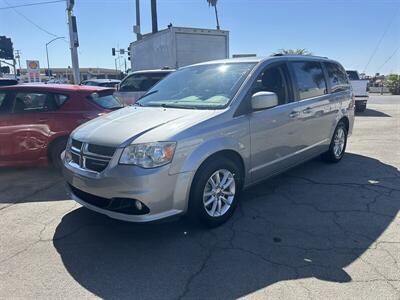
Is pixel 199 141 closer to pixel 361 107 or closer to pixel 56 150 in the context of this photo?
pixel 56 150

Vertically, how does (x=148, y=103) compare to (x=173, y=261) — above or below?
above

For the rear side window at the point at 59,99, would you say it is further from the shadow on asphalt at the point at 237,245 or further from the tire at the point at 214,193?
the tire at the point at 214,193

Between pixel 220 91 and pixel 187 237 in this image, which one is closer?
pixel 187 237

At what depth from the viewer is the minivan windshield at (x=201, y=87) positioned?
4051 mm

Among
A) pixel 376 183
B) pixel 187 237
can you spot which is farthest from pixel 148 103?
pixel 376 183

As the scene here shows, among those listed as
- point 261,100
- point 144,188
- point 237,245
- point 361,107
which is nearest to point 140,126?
point 144,188

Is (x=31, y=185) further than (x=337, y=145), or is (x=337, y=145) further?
(x=337, y=145)

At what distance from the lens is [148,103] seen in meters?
4.58

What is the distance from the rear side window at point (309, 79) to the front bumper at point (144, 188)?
8.16 feet

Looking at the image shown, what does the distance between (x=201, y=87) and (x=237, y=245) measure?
198 cm

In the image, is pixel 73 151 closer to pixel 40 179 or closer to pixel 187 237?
pixel 187 237

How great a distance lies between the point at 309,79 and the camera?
5.30 m

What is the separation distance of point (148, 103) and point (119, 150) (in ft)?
4.71

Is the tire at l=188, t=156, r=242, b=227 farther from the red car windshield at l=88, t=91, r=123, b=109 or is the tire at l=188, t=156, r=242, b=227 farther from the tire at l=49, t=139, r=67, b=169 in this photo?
the tire at l=49, t=139, r=67, b=169
